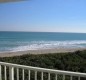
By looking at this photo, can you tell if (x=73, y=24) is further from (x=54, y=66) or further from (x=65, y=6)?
(x=54, y=66)

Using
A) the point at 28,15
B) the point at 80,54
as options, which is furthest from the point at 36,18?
the point at 80,54

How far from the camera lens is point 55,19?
2911cm

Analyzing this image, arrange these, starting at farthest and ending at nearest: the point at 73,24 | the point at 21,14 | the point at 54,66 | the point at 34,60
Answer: the point at 73,24
the point at 21,14
the point at 34,60
the point at 54,66

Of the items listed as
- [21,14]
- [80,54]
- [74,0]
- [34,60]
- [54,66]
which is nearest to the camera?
[54,66]

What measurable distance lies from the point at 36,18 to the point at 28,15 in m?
1.32

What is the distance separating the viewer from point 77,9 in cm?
2917

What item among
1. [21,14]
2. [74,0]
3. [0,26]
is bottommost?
[0,26]

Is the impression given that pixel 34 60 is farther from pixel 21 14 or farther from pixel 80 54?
pixel 21 14

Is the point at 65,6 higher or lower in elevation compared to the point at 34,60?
higher

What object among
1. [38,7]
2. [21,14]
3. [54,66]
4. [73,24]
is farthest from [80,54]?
[73,24]

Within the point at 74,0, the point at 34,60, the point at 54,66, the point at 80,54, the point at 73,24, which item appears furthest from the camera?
the point at 73,24

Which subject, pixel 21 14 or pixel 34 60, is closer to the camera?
pixel 34 60

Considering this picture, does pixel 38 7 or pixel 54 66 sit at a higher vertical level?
pixel 38 7

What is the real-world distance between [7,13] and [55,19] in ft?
22.9
